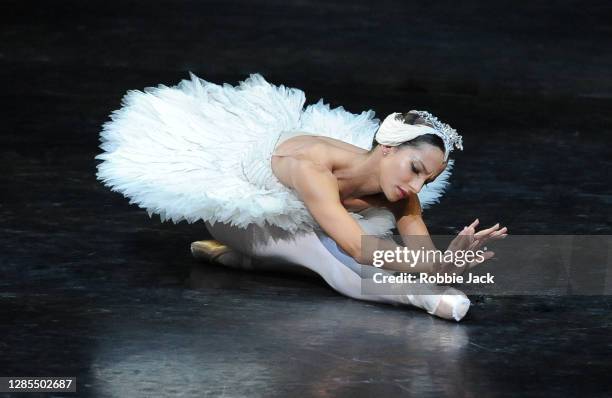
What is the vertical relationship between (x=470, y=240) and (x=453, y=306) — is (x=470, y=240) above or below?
above

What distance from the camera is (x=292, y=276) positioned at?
12.3ft

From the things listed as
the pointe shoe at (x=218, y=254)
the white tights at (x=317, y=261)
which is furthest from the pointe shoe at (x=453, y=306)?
the pointe shoe at (x=218, y=254)

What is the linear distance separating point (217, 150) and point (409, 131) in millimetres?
598

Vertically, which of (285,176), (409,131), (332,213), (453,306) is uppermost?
(409,131)

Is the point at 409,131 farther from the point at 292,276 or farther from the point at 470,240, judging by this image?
the point at 292,276

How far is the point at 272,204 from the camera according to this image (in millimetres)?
3539

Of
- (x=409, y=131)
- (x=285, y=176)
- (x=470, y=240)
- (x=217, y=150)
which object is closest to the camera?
(x=470, y=240)

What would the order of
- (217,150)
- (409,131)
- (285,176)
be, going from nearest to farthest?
(409,131) < (285,176) < (217,150)

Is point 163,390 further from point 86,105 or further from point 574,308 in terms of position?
point 86,105

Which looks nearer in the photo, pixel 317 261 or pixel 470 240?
pixel 470 240

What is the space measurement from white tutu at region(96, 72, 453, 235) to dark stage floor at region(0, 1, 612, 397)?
0.22m

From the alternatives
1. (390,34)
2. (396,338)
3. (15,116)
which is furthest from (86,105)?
(396,338)

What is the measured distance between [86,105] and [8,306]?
2.37 metres

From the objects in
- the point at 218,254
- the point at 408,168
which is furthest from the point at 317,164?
the point at 218,254
